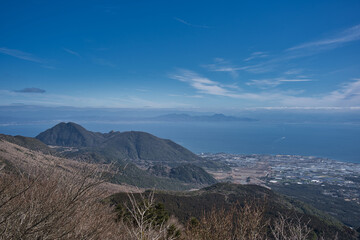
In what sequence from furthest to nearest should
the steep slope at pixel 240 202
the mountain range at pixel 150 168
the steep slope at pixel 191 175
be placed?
the steep slope at pixel 191 175, the steep slope at pixel 240 202, the mountain range at pixel 150 168

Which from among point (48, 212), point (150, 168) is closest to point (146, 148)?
point (150, 168)

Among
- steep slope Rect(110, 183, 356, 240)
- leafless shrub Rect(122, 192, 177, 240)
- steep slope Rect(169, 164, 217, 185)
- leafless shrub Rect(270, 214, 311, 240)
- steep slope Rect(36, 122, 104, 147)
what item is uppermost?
leafless shrub Rect(122, 192, 177, 240)

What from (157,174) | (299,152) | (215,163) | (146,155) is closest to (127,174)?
(157,174)

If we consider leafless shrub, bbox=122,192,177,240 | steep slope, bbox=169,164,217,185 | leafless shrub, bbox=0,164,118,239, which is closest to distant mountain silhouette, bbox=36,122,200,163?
steep slope, bbox=169,164,217,185

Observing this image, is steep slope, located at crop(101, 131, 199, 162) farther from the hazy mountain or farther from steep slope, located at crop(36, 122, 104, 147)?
steep slope, located at crop(36, 122, 104, 147)

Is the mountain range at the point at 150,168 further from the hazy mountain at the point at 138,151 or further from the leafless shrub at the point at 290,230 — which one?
the leafless shrub at the point at 290,230

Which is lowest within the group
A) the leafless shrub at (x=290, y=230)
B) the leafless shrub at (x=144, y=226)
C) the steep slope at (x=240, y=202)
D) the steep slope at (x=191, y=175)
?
the steep slope at (x=191, y=175)

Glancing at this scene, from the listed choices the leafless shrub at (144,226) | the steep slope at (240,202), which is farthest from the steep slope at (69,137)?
the leafless shrub at (144,226)

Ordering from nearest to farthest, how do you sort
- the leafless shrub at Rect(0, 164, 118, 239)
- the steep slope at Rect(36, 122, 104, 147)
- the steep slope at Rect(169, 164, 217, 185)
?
1. the leafless shrub at Rect(0, 164, 118, 239)
2. the steep slope at Rect(169, 164, 217, 185)
3. the steep slope at Rect(36, 122, 104, 147)
